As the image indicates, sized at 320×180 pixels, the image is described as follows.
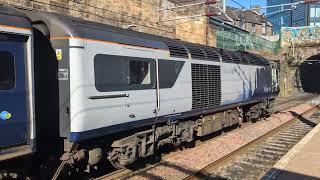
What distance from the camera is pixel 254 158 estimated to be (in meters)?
12.9

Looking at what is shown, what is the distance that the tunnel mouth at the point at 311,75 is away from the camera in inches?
2496

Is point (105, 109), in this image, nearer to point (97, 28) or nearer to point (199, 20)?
point (97, 28)

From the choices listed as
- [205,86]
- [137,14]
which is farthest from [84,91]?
[137,14]

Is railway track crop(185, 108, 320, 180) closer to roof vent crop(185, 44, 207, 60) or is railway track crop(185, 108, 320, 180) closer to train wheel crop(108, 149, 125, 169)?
train wheel crop(108, 149, 125, 169)

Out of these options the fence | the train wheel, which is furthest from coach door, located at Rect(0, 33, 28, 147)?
the fence

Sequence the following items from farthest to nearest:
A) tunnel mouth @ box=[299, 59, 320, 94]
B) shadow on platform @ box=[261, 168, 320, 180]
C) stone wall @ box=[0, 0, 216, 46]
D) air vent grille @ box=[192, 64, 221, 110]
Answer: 1. tunnel mouth @ box=[299, 59, 320, 94]
2. stone wall @ box=[0, 0, 216, 46]
3. air vent grille @ box=[192, 64, 221, 110]
4. shadow on platform @ box=[261, 168, 320, 180]

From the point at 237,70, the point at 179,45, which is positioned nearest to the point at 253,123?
the point at 237,70

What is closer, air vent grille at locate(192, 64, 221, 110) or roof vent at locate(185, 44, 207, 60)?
roof vent at locate(185, 44, 207, 60)

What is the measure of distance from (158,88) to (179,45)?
86.0 inches

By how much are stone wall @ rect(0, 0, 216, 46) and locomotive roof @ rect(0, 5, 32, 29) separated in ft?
27.6

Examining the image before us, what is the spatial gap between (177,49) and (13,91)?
230 inches

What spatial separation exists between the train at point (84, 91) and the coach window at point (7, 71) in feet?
0.05

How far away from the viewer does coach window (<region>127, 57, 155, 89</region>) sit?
31.9 ft

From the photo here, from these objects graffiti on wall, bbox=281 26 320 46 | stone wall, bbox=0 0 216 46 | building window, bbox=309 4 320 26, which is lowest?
stone wall, bbox=0 0 216 46
